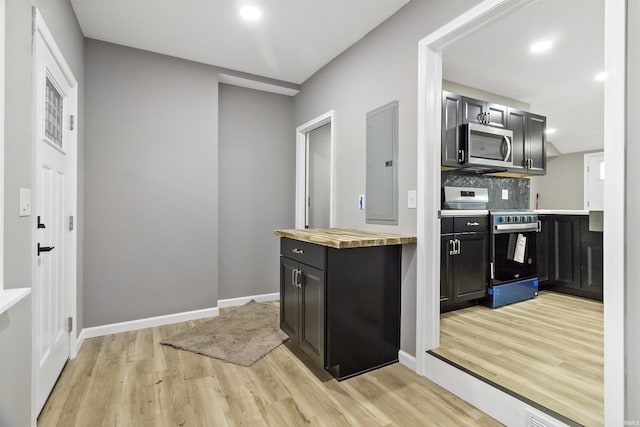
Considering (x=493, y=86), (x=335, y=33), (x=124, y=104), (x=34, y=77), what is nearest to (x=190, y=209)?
(x=124, y=104)

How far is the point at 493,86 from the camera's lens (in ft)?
12.1

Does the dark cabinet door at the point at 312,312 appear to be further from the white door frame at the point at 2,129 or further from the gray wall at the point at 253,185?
the gray wall at the point at 253,185

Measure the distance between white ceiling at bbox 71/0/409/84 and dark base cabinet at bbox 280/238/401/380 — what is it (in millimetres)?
1719

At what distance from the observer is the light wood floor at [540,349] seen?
5.39ft

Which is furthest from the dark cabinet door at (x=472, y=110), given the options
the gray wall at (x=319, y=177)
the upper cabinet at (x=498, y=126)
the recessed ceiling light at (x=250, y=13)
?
the recessed ceiling light at (x=250, y=13)

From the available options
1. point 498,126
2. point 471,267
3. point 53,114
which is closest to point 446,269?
point 471,267

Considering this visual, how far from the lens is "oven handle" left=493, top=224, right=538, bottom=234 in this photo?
3.18m

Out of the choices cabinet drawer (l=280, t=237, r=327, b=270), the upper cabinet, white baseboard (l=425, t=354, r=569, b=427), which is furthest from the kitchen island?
the upper cabinet

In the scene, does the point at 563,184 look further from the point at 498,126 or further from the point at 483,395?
the point at 483,395

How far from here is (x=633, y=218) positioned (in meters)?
1.18

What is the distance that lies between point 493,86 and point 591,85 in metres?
1.19

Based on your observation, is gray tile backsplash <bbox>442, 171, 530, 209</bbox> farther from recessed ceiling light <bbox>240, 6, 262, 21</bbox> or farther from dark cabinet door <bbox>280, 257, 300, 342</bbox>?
recessed ceiling light <bbox>240, 6, 262, 21</bbox>

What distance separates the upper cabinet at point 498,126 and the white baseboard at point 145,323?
2.80 meters

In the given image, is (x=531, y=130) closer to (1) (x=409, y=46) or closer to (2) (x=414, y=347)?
(1) (x=409, y=46)
